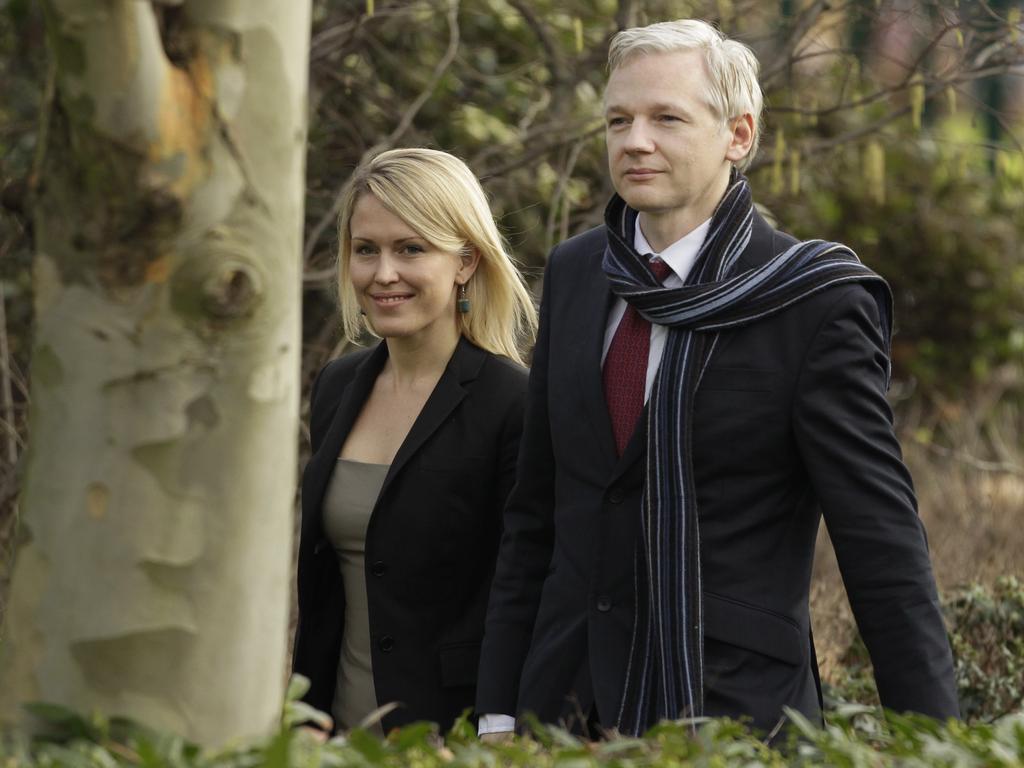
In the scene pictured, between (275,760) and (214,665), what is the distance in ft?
0.98

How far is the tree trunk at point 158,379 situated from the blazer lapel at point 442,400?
171 centimetres

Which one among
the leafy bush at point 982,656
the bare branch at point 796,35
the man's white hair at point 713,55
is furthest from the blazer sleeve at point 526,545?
the bare branch at point 796,35

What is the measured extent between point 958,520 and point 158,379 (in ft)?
20.0

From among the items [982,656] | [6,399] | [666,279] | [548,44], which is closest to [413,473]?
[666,279]

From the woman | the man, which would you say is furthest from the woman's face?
the man

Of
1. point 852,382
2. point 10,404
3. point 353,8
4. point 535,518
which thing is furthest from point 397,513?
point 353,8

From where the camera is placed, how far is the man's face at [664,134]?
10.5 feet

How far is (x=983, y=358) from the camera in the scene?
39.2ft

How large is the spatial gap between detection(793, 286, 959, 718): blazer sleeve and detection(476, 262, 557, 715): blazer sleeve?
2.17 feet

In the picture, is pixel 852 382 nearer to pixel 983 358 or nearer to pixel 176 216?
pixel 176 216

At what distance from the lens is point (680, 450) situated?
310 cm

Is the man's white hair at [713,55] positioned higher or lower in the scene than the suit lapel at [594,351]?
higher

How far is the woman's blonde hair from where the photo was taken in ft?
12.7

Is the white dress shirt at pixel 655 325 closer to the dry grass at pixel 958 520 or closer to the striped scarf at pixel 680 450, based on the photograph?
the striped scarf at pixel 680 450
